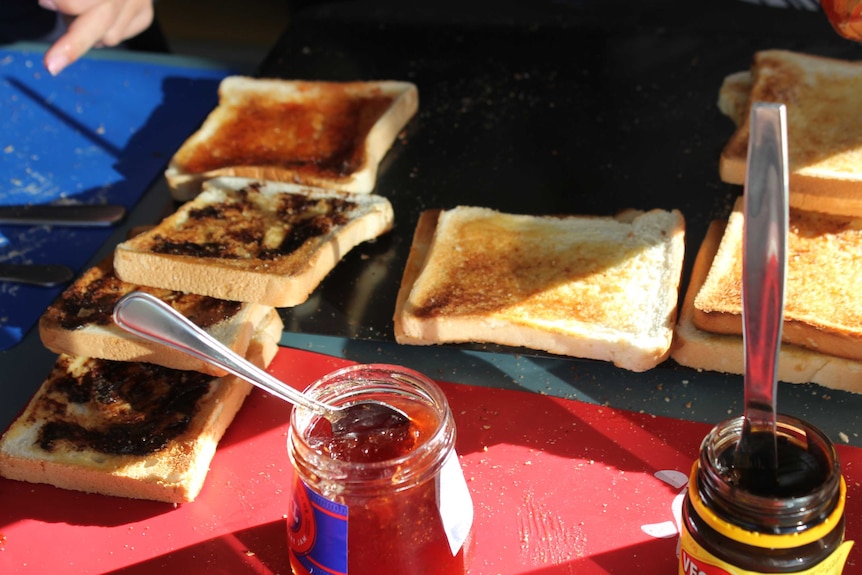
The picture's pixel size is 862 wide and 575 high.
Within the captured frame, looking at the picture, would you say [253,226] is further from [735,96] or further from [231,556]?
[735,96]

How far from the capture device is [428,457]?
1302 millimetres


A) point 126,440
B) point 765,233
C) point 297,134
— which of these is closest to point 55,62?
point 297,134

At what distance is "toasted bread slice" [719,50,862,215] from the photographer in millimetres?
2150

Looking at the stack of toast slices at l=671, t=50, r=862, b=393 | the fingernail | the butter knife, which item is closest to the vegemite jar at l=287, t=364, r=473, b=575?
the stack of toast slices at l=671, t=50, r=862, b=393

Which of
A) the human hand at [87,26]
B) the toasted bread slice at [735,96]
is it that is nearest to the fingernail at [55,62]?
the human hand at [87,26]

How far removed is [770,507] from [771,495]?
57 millimetres

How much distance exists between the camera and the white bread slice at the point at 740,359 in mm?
1783

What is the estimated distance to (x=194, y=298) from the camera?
2020 mm

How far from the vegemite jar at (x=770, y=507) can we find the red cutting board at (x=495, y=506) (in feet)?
0.97

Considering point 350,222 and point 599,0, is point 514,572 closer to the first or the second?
point 350,222

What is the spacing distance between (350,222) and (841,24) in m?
1.17

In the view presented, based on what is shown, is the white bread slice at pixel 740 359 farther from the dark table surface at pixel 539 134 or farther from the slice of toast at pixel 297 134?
the slice of toast at pixel 297 134

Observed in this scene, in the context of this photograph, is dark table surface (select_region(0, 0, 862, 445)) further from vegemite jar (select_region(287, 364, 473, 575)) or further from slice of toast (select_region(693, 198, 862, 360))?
vegemite jar (select_region(287, 364, 473, 575))

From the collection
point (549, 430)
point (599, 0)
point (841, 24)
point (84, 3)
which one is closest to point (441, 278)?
point (549, 430)
